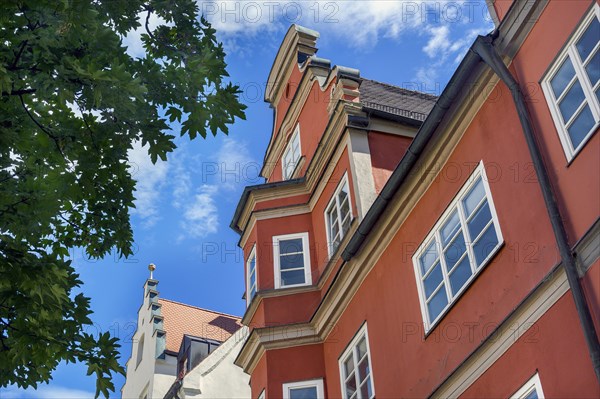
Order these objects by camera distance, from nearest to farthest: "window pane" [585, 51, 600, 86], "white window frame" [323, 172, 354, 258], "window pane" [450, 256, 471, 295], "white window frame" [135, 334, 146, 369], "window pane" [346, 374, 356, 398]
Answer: "window pane" [585, 51, 600, 86] < "window pane" [450, 256, 471, 295] < "window pane" [346, 374, 356, 398] < "white window frame" [323, 172, 354, 258] < "white window frame" [135, 334, 146, 369]

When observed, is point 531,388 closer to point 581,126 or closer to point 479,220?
point 479,220

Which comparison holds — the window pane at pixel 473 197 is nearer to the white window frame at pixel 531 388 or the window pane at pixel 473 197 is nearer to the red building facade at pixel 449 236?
the red building facade at pixel 449 236

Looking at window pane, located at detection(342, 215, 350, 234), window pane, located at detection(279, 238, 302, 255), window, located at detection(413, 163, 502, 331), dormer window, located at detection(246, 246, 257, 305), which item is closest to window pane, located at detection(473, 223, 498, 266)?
window, located at detection(413, 163, 502, 331)

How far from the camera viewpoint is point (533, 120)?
925 cm

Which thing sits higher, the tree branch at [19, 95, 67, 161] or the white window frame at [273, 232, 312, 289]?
the white window frame at [273, 232, 312, 289]

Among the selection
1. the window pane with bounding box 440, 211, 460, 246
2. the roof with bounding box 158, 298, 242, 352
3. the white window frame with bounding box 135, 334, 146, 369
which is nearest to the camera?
the window pane with bounding box 440, 211, 460, 246

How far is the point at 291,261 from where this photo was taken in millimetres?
16328

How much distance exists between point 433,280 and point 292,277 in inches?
211

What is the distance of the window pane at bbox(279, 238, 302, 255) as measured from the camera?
16.5 metres

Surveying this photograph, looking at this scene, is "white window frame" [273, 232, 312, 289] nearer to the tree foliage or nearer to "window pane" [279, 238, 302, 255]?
"window pane" [279, 238, 302, 255]

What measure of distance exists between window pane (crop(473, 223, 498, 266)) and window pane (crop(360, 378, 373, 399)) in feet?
11.9

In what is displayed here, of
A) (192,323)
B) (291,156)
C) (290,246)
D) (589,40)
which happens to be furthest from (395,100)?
(192,323)

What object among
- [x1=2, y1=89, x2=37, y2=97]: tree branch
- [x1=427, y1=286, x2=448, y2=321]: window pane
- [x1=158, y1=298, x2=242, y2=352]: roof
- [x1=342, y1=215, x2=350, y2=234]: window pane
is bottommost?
[x1=427, y1=286, x2=448, y2=321]: window pane

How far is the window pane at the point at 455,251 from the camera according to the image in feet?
34.0
